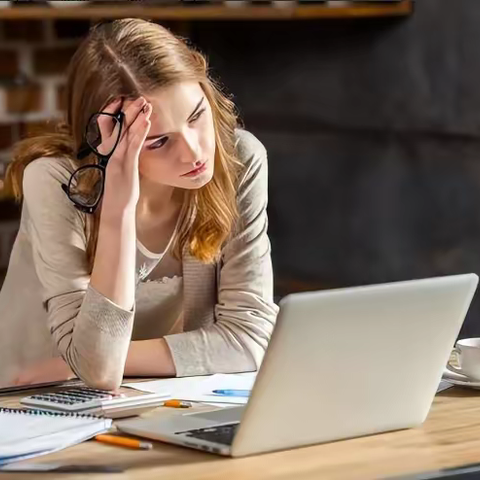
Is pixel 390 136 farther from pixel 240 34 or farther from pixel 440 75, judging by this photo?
pixel 240 34

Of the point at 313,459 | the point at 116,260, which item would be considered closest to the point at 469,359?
the point at 313,459

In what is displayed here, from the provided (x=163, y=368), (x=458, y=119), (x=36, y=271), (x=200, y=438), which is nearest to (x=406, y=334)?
(x=200, y=438)

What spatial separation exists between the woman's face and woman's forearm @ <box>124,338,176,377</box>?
27 cm

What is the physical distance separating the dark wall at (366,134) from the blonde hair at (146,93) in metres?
1.27

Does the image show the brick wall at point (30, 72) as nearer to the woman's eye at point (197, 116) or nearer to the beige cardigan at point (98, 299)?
the beige cardigan at point (98, 299)

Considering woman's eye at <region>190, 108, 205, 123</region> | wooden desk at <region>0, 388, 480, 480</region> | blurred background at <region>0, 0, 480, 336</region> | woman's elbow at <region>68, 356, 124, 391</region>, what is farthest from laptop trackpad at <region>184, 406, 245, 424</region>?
blurred background at <region>0, 0, 480, 336</region>

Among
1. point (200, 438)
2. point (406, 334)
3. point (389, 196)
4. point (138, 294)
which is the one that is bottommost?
point (389, 196)

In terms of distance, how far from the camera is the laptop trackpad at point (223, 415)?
1.59m

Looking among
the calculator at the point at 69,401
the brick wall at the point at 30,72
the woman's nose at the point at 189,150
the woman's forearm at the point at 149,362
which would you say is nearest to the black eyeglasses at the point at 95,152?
the woman's nose at the point at 189,150

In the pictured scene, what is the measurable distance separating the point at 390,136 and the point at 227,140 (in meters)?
1.40

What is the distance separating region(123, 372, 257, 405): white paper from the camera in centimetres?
177

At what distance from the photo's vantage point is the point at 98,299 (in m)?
1.90

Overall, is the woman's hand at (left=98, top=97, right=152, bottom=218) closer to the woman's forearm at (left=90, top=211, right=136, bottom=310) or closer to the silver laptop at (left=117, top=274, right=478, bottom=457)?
the woman's forearm at (left=90, top=211, right=136, bottom=310)

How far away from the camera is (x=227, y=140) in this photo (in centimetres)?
219
